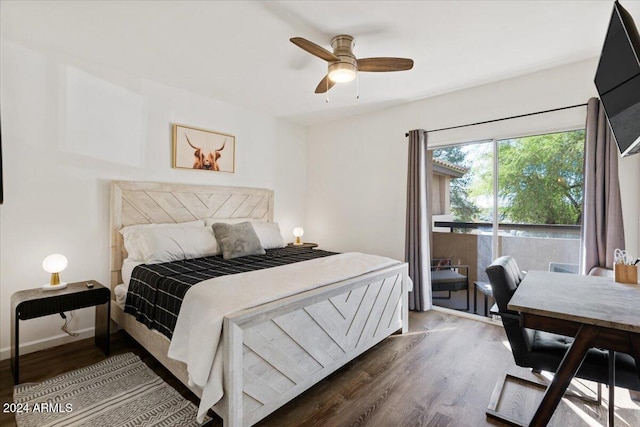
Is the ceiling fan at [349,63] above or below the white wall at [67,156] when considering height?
above

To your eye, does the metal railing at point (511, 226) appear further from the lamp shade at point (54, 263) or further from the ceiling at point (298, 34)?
the lamp shade at point (54, 263)

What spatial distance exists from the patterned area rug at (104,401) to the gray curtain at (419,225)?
2.64 metres

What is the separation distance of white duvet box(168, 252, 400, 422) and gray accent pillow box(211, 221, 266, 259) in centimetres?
75

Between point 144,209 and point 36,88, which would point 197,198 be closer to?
point 144,209

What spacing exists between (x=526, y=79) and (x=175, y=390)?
13.5 feet

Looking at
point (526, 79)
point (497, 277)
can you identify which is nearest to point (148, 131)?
point (497, 277)

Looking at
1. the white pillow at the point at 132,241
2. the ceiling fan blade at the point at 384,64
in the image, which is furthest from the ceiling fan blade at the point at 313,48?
the white pillow at the point at 132,241

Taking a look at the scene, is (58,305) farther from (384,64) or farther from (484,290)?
(484,290)

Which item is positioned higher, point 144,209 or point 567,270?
point 144,209

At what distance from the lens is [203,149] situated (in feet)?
12.0

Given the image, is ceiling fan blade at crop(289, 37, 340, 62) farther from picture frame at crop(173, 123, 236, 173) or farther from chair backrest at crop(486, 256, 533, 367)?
picture frame at crop(173, 123, 236, 173)

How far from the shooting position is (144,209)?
3137 mm

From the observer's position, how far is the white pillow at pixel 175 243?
2693 mm

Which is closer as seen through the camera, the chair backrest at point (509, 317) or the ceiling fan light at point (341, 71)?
the chair backrest at point (509, 317)
